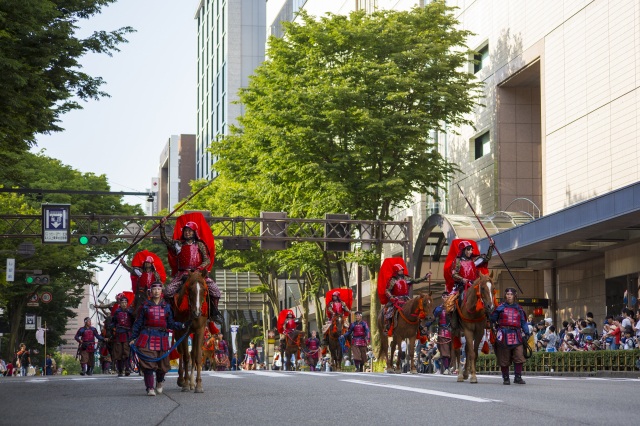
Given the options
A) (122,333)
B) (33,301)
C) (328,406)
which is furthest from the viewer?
(33,301)

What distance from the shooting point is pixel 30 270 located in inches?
2387

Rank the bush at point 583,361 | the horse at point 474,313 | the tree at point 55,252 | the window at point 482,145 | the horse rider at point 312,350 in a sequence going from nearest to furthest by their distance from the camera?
the horse at point 474,313, the bush at point 583,361, the horse rider at point 312,350, the window at point 482,145, the tree at point 55,252

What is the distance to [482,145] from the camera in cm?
5309

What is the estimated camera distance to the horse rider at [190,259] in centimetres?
1845

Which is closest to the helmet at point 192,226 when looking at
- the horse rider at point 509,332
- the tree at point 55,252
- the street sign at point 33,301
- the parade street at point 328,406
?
the parade street at point 328,406

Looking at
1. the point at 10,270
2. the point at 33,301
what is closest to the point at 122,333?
the point at 10,270

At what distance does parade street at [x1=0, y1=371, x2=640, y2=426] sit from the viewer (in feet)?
40.3

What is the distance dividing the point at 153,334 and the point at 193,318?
0.76 metres

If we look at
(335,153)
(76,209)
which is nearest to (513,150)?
(335,153)

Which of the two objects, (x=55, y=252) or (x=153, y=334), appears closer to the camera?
(x=153, y=334)

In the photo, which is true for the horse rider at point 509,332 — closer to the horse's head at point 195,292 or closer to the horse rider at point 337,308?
the horse's head at point 195,292

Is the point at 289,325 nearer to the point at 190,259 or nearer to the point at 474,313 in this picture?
the point at 474,313

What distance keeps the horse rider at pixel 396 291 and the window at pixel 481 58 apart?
24.0 metres

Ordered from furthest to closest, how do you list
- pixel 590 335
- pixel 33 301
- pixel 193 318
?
1. pixel 33 301
2. pixel 590 335
3. pixel 193 318
